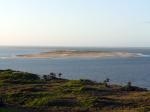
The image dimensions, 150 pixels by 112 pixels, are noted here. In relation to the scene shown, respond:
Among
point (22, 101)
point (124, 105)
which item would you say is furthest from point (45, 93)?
point (124, 105)

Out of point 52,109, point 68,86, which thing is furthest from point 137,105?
point 68,86

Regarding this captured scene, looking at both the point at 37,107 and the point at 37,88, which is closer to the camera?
the point at 37,107

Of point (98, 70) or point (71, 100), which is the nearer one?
point (71, 100)

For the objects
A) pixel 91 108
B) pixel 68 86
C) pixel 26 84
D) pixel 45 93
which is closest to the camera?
pixel 91 108

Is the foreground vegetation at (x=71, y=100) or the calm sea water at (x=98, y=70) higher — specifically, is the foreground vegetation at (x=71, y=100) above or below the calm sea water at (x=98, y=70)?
above

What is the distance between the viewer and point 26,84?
134ft

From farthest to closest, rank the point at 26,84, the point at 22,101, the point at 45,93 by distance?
the point at 26,84, the point at 45,93, the point at 22,101

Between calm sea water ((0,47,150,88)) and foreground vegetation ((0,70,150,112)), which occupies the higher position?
foreground vegetation ((0,70,150,112))

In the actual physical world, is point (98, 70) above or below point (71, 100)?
below

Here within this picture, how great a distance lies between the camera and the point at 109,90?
3638 centimetres

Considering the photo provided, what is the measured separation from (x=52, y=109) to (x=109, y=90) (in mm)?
9965

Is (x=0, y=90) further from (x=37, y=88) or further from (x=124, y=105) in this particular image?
(x=124, y=105)

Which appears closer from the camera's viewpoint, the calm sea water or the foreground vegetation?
the foreground vegetation

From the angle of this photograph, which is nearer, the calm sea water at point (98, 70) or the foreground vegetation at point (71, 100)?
the foreground vegetation at point (71, 100)
